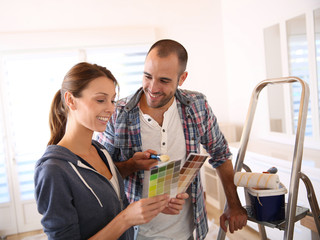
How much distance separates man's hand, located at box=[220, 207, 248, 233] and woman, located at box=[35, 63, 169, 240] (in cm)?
53

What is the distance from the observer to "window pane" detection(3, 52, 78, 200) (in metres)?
3.75

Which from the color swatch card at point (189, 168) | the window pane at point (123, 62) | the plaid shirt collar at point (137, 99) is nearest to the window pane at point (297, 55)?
the plaid shirt collar at point (137, 99)

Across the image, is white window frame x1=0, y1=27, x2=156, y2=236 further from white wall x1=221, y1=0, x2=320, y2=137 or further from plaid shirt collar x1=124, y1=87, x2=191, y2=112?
plaid shirt collar x1=124, y1=87, x2=191, y2=112

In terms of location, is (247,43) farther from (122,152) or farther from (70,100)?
(70,100)

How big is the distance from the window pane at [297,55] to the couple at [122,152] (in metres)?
1.56

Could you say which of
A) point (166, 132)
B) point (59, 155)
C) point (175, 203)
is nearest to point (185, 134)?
point (166, 132)

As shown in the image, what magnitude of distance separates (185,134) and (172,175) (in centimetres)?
43

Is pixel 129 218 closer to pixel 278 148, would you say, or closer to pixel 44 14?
pixel 278 148

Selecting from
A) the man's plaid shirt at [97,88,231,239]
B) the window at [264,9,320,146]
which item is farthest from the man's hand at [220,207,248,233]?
the window at [264,9,320,146]

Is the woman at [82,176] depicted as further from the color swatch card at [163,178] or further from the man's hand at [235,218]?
the man's hand at [235,218]

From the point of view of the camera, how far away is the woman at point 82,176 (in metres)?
0.97

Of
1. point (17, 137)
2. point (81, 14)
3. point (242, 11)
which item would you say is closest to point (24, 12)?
point (81, 14)

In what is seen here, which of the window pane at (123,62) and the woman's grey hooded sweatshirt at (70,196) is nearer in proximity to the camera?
the woman's grey hooded sweatshirt at (70,196)

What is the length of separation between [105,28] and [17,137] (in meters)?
1.75
